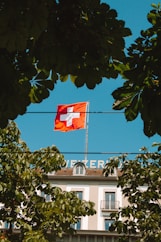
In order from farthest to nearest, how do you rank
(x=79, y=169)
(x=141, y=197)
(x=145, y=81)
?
(x=79, y=169) < (x=141, y=197) < (x=145, y=81)

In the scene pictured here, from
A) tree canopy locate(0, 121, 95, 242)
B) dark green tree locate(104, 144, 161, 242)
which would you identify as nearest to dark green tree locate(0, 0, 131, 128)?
dark green tree locate(104, 144, 161, 242)

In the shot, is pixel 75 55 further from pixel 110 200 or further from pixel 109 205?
pixel 110 200

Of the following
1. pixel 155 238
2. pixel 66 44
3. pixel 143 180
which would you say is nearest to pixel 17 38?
pixel 66 44

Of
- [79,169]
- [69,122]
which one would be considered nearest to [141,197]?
[69,122]

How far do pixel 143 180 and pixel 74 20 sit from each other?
1063 cm

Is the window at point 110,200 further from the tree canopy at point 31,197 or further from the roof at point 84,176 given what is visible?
the tree canopy at point 31,197

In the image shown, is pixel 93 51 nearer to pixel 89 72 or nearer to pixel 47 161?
pixel 89 72

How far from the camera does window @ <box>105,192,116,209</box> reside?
144 feet

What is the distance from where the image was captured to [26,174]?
13.8m

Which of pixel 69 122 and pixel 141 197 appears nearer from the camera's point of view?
pixel 141 197

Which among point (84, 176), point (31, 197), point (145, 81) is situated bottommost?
point (145, 81)

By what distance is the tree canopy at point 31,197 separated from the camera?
13.3 m

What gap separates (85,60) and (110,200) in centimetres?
4245

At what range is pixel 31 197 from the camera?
14102 millimetres
